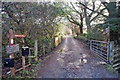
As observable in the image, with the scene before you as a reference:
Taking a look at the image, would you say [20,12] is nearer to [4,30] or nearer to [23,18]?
[23,18]

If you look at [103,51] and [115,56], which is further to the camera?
[103,51]

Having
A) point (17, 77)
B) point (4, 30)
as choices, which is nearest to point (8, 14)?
point (4, 30)

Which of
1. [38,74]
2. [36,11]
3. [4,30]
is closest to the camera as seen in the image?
[38,74]

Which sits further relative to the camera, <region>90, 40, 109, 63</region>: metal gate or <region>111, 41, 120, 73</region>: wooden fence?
<region>90, 40, 109, 63</region>: metal gate

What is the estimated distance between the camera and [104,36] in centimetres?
723

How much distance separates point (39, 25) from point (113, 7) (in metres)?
5.84

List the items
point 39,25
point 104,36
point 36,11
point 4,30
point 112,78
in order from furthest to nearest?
1. point 104,36
2. point 39,25
3. point 36,11
4. point 4,30
5. point 112,78

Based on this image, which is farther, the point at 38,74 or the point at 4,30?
the point at 4,30

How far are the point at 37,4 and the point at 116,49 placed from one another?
232 inches

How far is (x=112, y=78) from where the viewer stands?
344 cm

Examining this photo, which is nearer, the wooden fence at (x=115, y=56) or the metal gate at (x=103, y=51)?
the wooden fence at (x=115, y=56)

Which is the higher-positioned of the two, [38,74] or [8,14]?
[8,14]

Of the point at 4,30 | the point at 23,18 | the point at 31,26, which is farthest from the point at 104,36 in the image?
the point at 4,30

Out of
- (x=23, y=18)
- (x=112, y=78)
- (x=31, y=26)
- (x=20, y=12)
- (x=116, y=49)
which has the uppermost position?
(x=20, y=12)
